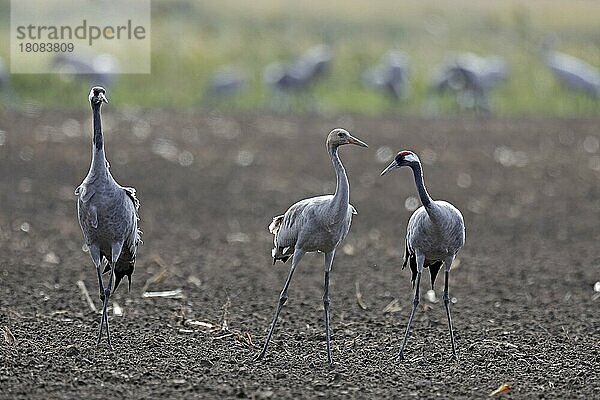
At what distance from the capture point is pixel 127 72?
92.3 feet

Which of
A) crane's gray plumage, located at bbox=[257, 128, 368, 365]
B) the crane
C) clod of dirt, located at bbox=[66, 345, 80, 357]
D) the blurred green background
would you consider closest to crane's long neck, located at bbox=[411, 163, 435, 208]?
crane's gray plumage, located at bbox=[257, 128, 368, 365]

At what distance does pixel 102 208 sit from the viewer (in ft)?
24.5

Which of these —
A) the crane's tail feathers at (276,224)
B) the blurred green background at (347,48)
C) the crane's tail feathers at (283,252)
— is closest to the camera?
the crane's tail feathers at (283,252)

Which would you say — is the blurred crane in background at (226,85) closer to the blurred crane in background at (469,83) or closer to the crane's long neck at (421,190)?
the blurred crane in background at (469,83)

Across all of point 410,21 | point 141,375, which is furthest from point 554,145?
point 410,21

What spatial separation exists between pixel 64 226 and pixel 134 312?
3654 mm

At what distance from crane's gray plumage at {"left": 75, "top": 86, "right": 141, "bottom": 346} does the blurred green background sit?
15394 millimetres

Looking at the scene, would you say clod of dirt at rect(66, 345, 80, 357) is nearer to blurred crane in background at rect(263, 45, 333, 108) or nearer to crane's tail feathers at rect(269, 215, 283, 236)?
crane's tail feathers at rect(269, 215, 283, 236)

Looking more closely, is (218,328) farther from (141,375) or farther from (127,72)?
(127,72)

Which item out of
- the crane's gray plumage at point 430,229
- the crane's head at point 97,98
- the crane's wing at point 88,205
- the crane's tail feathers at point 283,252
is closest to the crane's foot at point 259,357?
the crane's tail feathers at point 283,252

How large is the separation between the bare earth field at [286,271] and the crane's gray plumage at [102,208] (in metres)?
0.65

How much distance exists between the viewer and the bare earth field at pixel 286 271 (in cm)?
681

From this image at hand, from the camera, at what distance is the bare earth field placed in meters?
6.81

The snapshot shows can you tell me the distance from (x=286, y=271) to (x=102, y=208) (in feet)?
11.2
